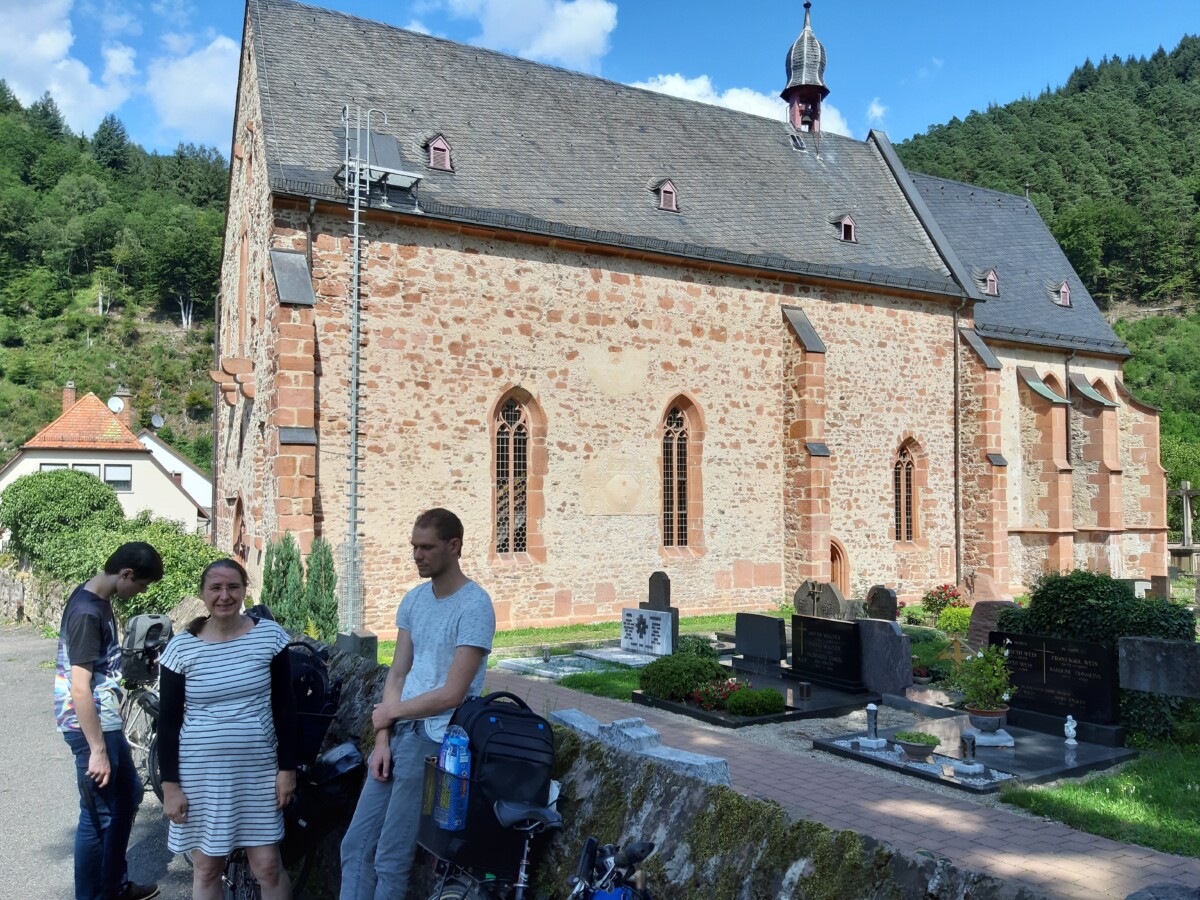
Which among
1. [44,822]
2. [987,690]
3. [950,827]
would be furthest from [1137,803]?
[44,822]

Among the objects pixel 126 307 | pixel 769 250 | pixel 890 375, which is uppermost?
pixel 126 307

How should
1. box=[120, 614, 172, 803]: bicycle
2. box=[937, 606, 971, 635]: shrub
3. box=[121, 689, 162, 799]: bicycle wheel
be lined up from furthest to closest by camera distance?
box=[937, 606, 971, 635]: shrub
box=[121, 689, 162, 799]: bicycle wheel
box=[120, 614, 172, 803]: bicycle

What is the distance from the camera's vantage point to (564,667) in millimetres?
12055

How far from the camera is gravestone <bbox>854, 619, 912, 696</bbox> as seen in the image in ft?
33.5

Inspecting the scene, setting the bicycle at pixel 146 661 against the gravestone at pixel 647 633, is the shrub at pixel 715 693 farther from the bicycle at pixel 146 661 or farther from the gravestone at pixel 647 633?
the bicycle at pixel 146 661

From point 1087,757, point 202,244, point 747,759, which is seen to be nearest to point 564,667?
point 747,759

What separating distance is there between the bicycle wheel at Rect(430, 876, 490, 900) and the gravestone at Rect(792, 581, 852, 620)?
11622 millimetres

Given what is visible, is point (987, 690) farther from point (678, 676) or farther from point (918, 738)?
point (678, 676)

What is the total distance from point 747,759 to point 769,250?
44.3 feet

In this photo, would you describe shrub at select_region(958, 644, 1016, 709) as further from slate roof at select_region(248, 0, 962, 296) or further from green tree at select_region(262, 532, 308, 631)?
slate roof at select_region(248, 0, 962, 296)

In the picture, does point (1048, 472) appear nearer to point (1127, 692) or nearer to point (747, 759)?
point (1127, 692)

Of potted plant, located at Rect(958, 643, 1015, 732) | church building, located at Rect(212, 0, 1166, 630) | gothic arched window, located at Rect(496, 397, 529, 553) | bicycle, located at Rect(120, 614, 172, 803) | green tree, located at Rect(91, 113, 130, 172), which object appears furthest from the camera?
green tree, located at Rect(91, 113, 130, 172)

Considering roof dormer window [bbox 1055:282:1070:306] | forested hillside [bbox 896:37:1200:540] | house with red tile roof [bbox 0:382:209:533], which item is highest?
forested hillside [bbox 896:37:1200:540]

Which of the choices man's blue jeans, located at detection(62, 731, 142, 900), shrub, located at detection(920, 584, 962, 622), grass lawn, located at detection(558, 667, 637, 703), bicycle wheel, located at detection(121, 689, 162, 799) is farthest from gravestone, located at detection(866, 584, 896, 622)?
man's blue jeans, located at detection(62, 731, 142, 900)
